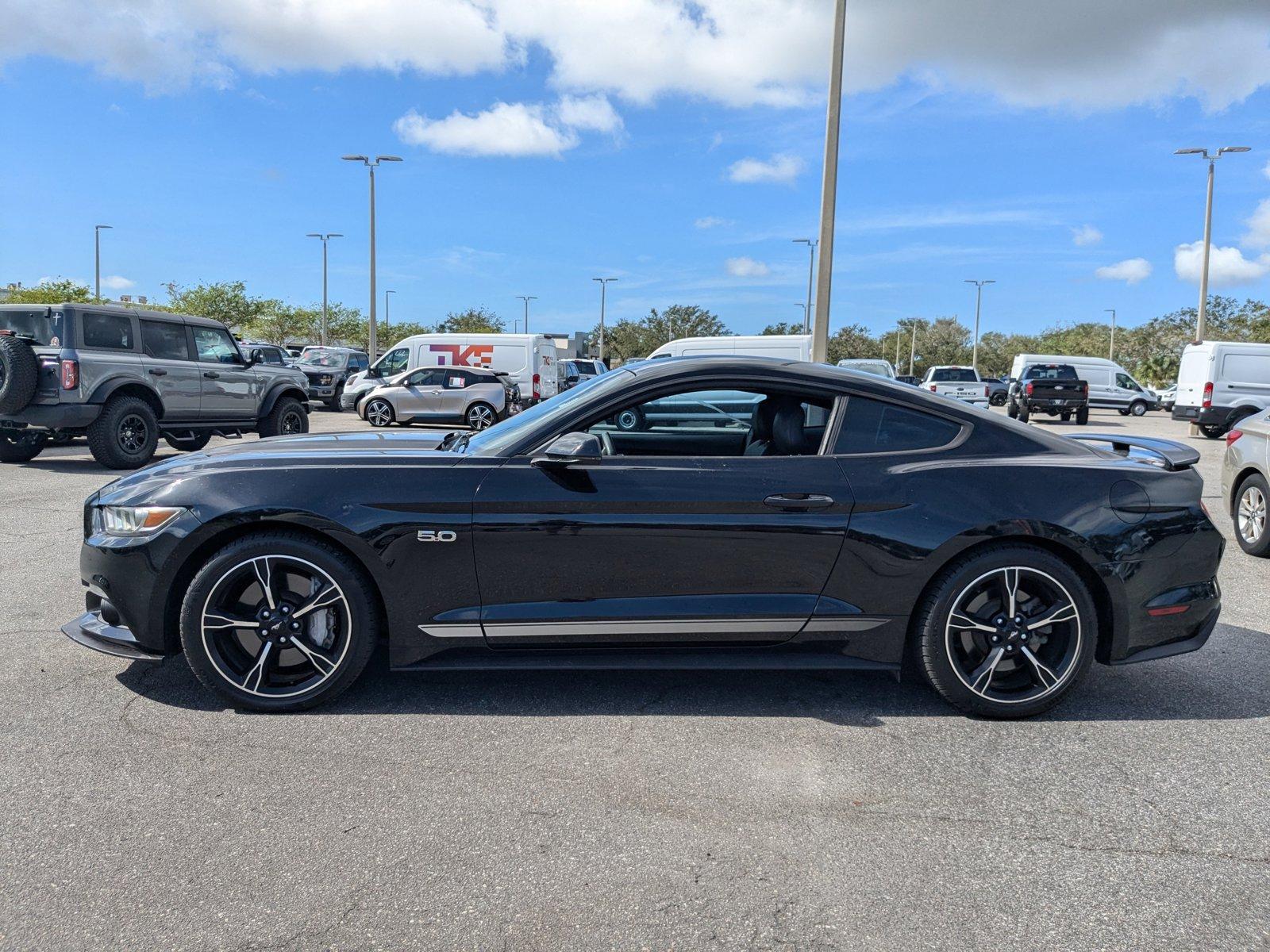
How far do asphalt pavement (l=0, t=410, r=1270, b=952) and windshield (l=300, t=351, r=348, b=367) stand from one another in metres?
26.9

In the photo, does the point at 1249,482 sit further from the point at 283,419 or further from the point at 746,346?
the point at 283,419

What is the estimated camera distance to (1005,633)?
3789 mm

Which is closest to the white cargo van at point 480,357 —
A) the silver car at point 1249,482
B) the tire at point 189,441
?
the tire at point 189,441

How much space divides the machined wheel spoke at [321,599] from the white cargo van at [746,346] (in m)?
10.9

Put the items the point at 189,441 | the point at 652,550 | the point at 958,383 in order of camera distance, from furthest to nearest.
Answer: the point at 958,383, the point at 189,441, the point at 652,550

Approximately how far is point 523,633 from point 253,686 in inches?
41.4

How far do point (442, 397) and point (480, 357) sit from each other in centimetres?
331

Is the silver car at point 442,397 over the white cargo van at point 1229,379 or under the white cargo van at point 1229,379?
under

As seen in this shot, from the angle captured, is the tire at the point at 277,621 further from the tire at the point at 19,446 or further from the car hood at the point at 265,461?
the tire at the point at 19,446

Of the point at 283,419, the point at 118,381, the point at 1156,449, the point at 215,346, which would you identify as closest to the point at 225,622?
the point at 1156,449

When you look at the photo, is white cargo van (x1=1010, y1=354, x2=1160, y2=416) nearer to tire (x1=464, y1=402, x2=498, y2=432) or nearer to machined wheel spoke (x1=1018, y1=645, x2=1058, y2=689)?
tire (x1=464, y1=402, x2=498, y2=432)

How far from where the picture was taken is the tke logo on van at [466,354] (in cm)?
2380

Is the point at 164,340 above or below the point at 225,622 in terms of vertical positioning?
above

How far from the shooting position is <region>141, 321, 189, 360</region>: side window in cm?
1200
